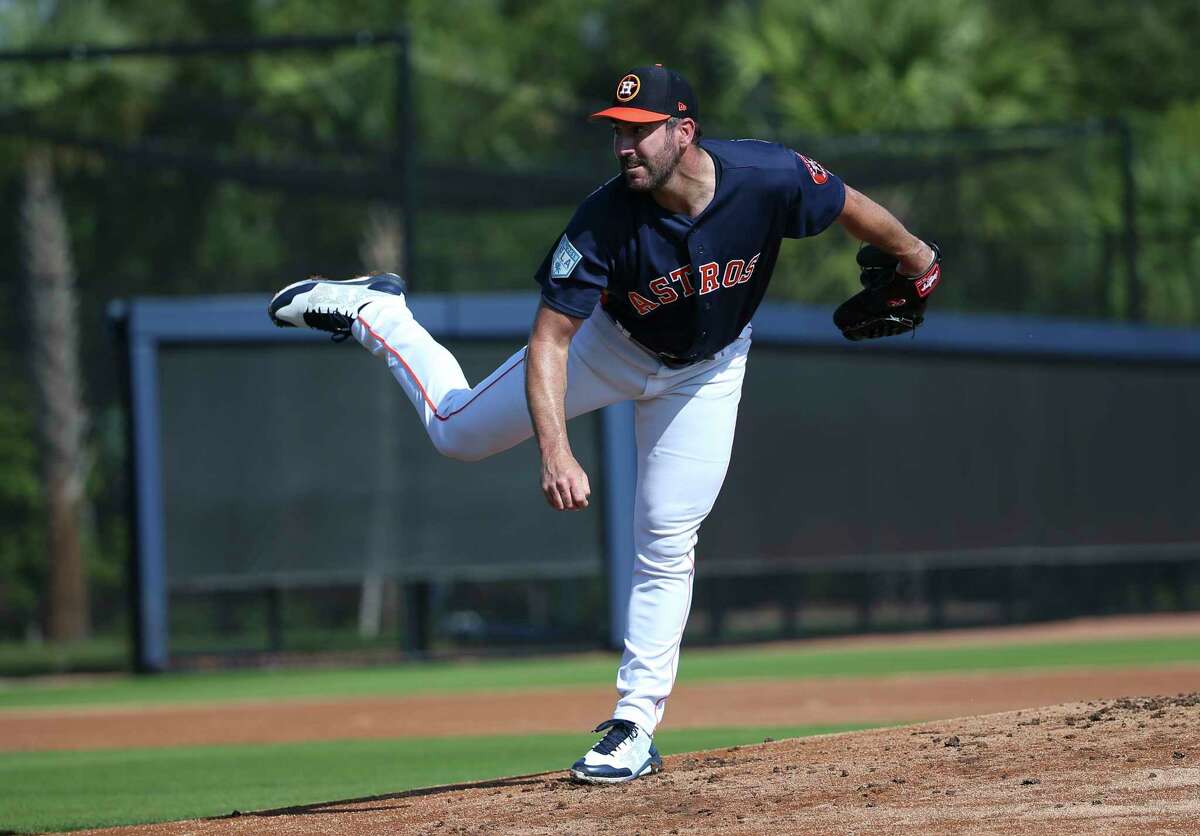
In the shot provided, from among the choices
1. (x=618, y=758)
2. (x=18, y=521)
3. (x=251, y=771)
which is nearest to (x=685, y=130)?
(x=618, y=758)

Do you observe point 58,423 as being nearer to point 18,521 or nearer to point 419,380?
point 18,521

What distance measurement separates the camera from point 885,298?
5641mm

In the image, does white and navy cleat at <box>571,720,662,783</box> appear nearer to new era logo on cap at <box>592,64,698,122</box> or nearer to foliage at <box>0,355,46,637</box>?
new era logo on cap at <box>592,64,698,122</box>

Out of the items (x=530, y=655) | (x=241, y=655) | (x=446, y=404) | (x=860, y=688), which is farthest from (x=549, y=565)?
(x=446, y=404)

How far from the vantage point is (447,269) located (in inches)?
643

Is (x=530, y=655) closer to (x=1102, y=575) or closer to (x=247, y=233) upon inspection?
(x=1102, y=575)

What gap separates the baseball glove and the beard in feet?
3.07

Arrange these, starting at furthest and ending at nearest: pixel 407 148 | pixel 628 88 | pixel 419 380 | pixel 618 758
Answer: pixel 407 148, pixel 419 380, pixel 618 758, pixel 628 88

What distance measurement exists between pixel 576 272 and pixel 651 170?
361 millimetres

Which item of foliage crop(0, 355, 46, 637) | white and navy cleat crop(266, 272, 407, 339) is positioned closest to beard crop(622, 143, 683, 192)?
white and navy cleat crop(266, 272, 407, 339)

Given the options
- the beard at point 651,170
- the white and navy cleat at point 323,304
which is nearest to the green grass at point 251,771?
the white and navy cleat at point 323,304

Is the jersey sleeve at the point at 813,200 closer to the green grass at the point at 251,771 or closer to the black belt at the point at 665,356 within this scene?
the black belt at the point at 665,356

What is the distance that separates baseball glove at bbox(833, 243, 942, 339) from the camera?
5582 mm

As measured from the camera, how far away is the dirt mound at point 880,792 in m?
4.39
